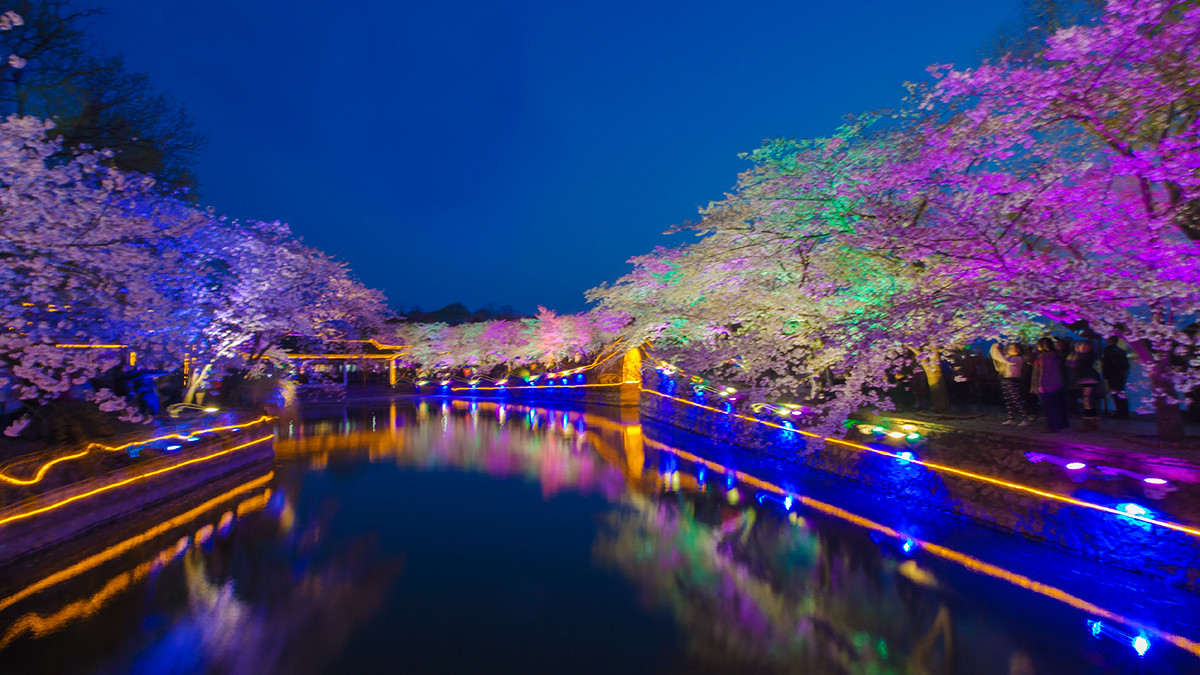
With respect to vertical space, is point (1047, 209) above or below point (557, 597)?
above

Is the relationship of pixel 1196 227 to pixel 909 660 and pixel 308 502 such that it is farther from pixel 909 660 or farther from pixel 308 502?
pixel 308 502

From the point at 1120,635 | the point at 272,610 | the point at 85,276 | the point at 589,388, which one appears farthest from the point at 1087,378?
the point at 589,388

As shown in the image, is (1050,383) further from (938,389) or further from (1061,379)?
(938,389)

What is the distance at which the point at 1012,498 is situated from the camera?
6.94 meters

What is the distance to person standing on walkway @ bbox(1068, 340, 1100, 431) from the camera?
323 inches

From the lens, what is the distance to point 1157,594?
5121 millimetres

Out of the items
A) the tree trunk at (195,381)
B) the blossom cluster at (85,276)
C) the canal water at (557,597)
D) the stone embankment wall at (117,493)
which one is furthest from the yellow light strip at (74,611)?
the tree trunk at (195,381)

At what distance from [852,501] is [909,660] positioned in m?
5.06

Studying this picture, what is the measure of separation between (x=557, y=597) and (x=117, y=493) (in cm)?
670

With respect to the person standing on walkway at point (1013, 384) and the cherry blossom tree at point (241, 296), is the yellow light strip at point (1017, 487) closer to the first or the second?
the person standing on walkway at point (1013, 384)

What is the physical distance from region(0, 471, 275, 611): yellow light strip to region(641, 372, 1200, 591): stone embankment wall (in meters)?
9.08

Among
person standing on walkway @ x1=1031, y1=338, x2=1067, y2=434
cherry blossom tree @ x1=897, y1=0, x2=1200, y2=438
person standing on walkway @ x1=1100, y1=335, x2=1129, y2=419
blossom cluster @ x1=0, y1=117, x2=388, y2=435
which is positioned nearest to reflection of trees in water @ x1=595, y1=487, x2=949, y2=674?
cherry blossom tree @ x1=897, y1=0, x2=1200, y2=438

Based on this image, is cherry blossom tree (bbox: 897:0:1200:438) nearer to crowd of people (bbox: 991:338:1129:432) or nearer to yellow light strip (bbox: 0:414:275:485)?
crowd of people (bbox: 991:338:1129:432)

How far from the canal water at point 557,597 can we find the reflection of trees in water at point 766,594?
0.02 metres
